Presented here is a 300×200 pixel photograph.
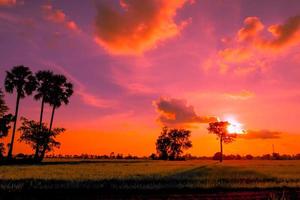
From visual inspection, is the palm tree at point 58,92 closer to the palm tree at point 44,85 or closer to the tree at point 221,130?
the palm tree at point 44,85

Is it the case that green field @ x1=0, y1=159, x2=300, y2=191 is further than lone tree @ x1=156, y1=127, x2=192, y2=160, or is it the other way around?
lone tree @ x1=156, y1=127, x2=192, y2=160

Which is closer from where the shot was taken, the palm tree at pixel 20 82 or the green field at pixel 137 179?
the green field at pixel 137 179

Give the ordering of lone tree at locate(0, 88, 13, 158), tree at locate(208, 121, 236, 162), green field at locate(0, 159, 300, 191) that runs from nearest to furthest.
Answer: green field at locate(0, 159, 300, 191)
lone tree at locate(0, 88, 13, 158)
tree at locate(208, 121, 236, 162)

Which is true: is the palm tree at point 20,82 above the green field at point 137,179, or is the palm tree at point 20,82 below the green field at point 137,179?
above

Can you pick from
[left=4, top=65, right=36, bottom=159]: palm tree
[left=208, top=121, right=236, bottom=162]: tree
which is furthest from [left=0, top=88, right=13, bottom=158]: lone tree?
[left=208, top=121, right=236, bottom=162]: tree

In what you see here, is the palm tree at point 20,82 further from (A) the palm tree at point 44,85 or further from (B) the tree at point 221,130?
A: (B) the tree at point 221,130

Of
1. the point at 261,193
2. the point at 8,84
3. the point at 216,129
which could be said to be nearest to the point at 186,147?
the point at 216,129

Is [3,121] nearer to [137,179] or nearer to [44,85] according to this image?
[44,85]

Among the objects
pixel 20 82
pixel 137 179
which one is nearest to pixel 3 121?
pixel 20 82

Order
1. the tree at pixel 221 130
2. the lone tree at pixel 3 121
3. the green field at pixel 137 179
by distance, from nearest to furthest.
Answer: the green field at pixel 137 179 → the lone tree at pixel 3 121 → the tree at pixel 221 130

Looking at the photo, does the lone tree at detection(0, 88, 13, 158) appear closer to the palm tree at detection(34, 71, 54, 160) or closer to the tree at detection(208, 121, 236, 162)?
the palm tree at detection(34, 71, 54, 160)

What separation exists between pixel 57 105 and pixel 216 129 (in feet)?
167

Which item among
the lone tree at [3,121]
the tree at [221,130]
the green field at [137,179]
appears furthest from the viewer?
the tree at [221,130]

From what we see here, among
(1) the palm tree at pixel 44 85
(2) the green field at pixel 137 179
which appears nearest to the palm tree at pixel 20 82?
(1) the palm tree at pixel 44 85
